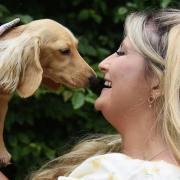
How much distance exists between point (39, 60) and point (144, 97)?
1.09 feet

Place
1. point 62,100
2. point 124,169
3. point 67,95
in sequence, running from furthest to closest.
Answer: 1. point 62,100
2. point 67,95
3. point 124,169

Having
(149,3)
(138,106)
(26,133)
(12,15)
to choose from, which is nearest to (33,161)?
(26,133)

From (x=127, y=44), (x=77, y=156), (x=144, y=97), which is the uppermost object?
(x=127, y=44)

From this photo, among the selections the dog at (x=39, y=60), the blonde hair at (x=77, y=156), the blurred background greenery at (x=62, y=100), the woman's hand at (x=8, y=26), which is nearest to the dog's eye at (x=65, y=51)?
the dog at (x=39, y=60)

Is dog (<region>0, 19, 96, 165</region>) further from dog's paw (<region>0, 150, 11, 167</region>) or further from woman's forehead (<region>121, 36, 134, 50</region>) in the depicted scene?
woman's forehead (<region>121, 36, 134, 50</region>)

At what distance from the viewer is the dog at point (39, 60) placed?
6.53 feet

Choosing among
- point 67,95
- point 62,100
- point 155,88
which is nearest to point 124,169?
point 155,88

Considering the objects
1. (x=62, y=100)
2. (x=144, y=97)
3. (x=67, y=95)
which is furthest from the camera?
(x=62, y=100)

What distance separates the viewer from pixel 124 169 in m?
1.81

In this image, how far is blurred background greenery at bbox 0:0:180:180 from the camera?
3426mm

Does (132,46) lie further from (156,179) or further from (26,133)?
(26,133)

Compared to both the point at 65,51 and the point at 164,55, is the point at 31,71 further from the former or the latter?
the point at 164,55

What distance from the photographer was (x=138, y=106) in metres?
1.91

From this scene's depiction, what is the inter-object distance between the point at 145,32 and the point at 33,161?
168 centimetres
